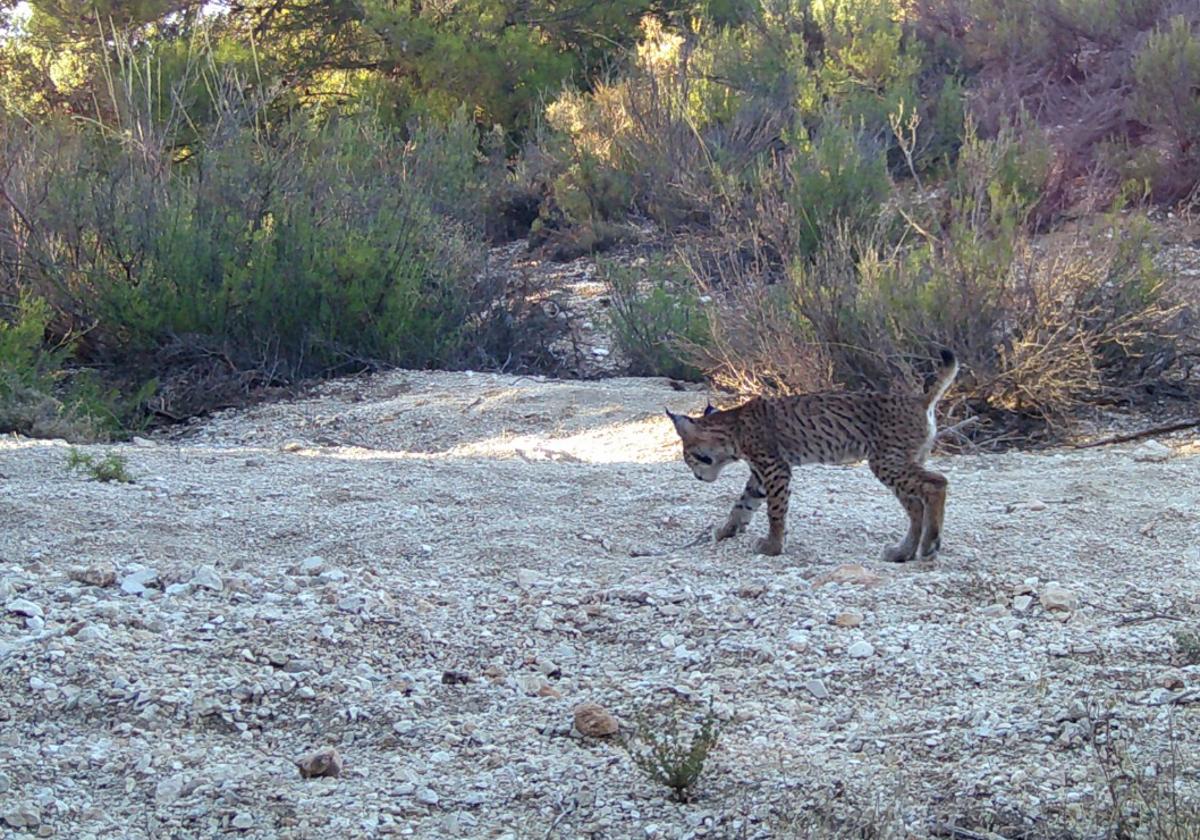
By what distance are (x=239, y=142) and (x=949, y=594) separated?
10.1m

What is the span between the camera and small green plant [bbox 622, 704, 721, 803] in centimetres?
440

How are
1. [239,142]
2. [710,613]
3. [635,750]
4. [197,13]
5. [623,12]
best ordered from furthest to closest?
1. [623,12]
2. [197,13]
3. [239,142]
4. [710,613]
5. [635,750]

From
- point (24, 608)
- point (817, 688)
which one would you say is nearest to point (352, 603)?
point (24, 608)

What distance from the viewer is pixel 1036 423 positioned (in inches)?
409

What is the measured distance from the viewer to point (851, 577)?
6305 mm

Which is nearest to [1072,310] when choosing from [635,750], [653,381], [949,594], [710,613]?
[653,381]

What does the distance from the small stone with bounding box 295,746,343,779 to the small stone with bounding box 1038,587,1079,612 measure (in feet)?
9.39

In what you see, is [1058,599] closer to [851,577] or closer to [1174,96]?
[851,577]

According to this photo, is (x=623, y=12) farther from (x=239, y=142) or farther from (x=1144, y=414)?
(x=1144, y=414)

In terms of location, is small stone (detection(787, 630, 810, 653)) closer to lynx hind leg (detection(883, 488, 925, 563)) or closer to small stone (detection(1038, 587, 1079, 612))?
small stone (detection(1038, 587, 1079, 612))

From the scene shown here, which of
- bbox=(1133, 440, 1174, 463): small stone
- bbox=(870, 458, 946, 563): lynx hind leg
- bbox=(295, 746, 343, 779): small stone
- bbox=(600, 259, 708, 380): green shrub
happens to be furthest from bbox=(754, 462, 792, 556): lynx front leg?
bbox=(600, 259, 708, 380): green shrub

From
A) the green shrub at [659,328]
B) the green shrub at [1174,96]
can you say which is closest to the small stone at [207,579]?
the green shrub at [659,328]

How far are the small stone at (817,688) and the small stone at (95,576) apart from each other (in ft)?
8.90

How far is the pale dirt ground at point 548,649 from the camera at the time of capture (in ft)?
14.5
